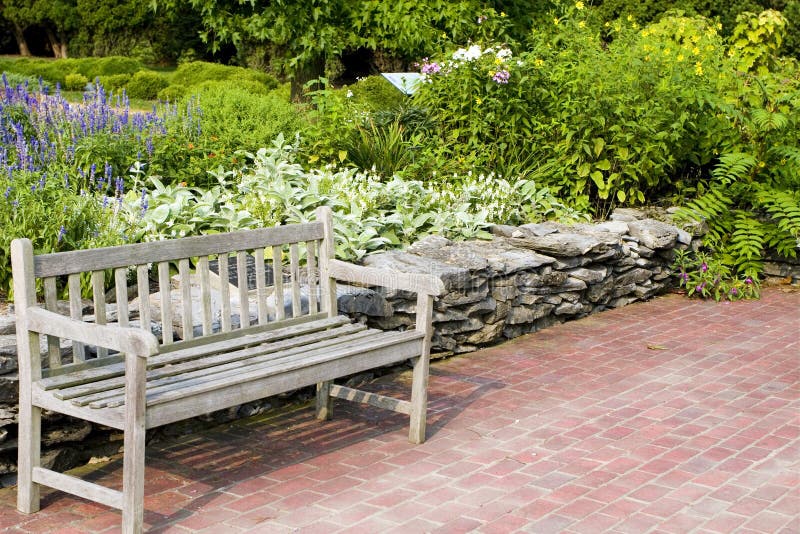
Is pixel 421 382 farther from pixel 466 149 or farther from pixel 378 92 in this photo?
pixel 378 92

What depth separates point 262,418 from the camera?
5.38 meters

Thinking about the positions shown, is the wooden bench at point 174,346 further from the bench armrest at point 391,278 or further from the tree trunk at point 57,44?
the tree trunk at point 57,44

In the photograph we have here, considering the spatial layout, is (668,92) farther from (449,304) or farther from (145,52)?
(145,52)

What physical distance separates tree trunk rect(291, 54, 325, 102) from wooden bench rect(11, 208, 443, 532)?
8.96 metres

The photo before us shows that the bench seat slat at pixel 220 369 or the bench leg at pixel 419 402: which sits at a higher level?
the bench seat slat at pixel 220 369

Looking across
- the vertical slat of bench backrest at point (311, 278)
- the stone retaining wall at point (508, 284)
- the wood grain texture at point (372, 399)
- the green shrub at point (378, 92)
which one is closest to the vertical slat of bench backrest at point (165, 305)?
the stone retaining wall at point (508, 284)

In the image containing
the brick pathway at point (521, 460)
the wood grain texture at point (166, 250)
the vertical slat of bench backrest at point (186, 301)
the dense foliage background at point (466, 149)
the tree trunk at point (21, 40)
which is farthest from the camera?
the tree trunk at point (21, 40)

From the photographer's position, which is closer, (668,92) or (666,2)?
(668,92)

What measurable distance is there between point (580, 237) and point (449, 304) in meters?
1.55

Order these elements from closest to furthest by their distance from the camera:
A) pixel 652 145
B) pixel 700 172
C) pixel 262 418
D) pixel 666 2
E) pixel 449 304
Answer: pixel 262 418
pixel 449 304
pixel 652 145
pixel 700 172
pixel 666 2

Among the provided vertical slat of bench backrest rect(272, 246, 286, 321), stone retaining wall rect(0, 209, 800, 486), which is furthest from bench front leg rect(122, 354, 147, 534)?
vertical slat of bench backrest rect(272, 246, 286, 321)

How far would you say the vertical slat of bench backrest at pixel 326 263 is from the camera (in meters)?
5.22

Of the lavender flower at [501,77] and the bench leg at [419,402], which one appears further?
the lavender flower at [501,77]

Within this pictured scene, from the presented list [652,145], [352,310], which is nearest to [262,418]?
[352,310]
